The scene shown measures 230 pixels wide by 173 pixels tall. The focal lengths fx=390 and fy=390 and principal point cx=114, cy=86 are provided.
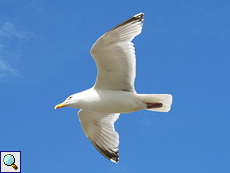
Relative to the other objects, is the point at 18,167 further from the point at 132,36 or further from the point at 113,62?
the point at 132,36

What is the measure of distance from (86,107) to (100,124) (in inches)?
46.3

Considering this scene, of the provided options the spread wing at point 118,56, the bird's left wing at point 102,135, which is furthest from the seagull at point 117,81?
the bird's left wing at point 102,135

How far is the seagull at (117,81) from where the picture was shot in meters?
7.44

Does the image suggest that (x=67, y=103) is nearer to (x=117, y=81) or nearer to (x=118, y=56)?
(x=117, y=81)

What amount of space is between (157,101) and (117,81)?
2.98ft

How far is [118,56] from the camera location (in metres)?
7.61

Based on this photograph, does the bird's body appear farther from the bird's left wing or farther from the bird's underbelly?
the bird's left wing

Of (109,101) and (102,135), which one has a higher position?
(109,101)

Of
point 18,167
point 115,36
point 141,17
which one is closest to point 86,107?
point 115,36

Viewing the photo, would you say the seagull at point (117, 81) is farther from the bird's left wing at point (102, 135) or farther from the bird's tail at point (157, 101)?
the bird's left wing at point (102, 135)

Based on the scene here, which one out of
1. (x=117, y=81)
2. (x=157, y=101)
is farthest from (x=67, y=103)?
(x=157, y=101)

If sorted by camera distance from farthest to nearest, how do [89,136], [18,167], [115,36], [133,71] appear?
[18,167] < [89,136] < [133,71] < [115,36]

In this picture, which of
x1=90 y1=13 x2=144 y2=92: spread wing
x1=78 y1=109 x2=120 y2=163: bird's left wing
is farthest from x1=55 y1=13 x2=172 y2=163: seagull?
x1=78 y1=109 x2=120 y2=163: bird's left wing

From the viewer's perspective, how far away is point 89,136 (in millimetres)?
9000
